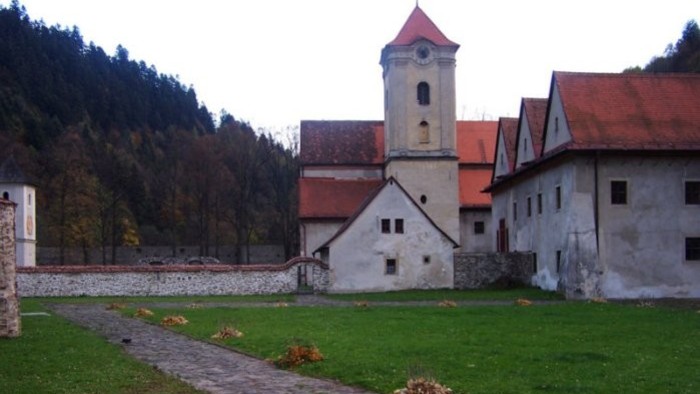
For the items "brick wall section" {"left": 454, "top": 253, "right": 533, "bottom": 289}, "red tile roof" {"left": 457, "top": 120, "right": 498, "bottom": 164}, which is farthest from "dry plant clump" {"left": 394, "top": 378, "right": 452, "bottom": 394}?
"red tile roof" {"left": 457, "top": 120, "right": 498, "bottom": 164}

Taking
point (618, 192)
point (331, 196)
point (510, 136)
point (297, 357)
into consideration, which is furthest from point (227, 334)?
point (331, 196)

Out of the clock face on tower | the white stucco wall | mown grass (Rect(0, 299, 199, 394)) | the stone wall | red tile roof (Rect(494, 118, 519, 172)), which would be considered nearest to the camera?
mown grass (Rect(0, 299, 199, 394))

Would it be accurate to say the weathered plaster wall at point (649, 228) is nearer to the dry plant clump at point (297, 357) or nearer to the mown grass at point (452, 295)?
the mown grass at point (452, 295)

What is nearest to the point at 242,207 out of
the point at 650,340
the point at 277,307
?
the point at 277,307

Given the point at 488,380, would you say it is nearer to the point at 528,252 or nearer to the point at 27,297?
the point at 528,252

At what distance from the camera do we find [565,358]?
1528 cm

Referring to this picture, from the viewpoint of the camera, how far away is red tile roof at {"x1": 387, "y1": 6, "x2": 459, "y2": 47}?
55.9m

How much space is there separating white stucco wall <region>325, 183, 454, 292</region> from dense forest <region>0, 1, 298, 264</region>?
36.6m

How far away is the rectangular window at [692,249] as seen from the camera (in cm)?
3597

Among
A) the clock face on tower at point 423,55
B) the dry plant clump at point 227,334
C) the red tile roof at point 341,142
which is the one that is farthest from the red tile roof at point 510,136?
the dry plant clump at point 227,334

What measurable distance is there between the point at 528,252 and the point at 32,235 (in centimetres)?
4245

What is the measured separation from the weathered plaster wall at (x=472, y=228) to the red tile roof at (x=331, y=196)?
691 cm

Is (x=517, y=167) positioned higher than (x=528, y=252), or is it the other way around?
(x=517, y=167)

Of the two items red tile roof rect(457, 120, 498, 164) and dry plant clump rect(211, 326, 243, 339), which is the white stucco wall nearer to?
red tile roof rect(457, 120, 498, 164)
